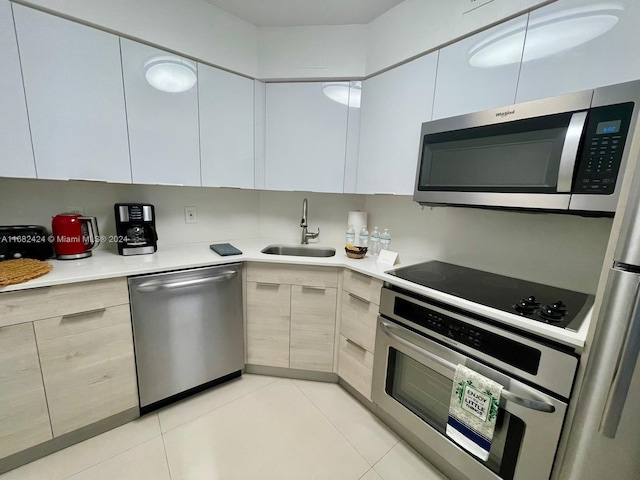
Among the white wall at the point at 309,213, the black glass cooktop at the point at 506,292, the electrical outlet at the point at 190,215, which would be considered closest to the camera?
the black glass cooktop at the point at 506,292

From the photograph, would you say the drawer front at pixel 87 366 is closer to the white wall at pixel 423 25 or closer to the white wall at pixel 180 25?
the white wall at pixel 180 25

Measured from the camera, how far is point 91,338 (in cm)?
127

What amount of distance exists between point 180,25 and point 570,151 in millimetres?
1977

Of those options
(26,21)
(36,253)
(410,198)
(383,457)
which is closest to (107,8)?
(26,21)

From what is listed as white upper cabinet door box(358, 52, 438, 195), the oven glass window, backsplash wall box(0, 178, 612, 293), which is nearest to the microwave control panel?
backsplash wall box(0, 178, 612, 293)

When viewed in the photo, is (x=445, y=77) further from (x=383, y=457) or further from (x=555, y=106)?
(x=383, y=457)

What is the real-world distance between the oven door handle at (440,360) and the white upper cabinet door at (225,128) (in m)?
1.36

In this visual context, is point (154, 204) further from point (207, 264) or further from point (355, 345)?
point (355, 345)

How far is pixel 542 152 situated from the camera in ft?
3.23

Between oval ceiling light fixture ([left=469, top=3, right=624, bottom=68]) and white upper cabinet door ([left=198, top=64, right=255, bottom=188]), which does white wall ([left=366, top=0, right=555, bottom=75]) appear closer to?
oval ceiling light fixture ([left=469, top=3, right=624, bottom=68])

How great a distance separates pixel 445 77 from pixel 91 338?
2204mm

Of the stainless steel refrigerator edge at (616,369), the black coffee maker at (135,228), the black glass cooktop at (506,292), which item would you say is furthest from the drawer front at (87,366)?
the stainless steel refrigerator edge at (616,369)

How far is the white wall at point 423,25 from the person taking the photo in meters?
1.13

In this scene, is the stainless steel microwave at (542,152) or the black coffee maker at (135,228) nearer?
the stainless steel microwave at (542,152)
